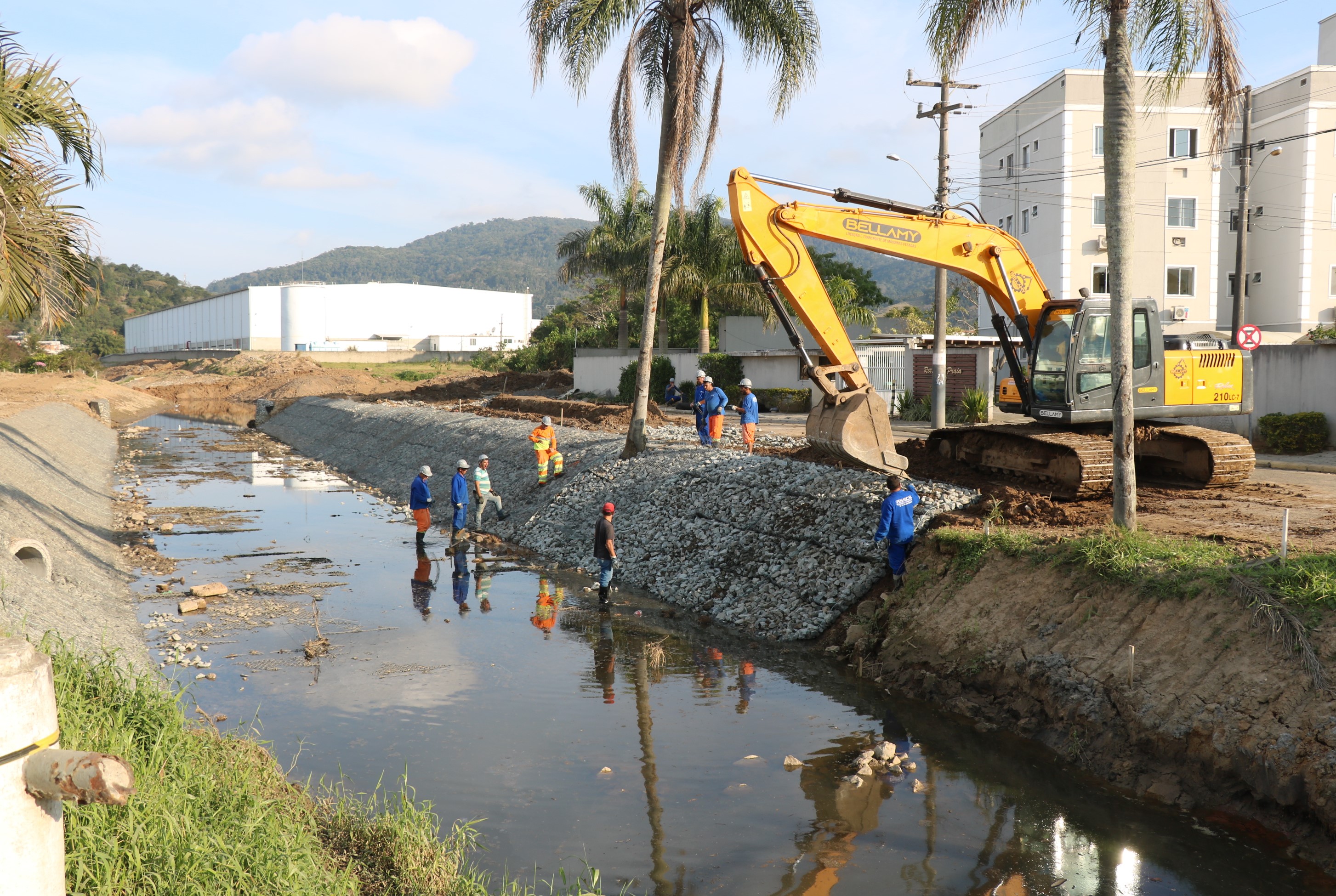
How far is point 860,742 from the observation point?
31.2 ft

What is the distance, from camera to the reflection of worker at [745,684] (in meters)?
10.6

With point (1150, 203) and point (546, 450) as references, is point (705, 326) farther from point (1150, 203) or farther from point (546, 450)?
point (546, 450)

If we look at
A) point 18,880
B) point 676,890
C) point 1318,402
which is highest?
point 1318,402

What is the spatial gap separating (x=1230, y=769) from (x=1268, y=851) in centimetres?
73

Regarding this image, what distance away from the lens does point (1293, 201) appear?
133 ft

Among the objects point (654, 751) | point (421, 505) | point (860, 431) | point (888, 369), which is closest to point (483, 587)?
point (421, 505)

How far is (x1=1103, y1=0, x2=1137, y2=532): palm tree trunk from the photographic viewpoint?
10.8 meters

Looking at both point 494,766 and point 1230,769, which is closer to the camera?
point 1230,769

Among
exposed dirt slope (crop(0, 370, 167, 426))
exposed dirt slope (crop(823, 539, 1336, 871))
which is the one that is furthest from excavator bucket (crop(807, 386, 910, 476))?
exposed dirt slope (crop(0, 370, 167, 426))

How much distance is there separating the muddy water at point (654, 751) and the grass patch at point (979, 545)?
1.96 meters

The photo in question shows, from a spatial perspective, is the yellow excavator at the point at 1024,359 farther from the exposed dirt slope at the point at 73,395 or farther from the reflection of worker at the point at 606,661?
the exposed dirt slope at the point at 73,395

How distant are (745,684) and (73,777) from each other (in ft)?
28.4

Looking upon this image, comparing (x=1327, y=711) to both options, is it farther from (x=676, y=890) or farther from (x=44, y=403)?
(x=44, y=403)

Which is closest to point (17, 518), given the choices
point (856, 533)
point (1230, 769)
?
point (856, 533)
